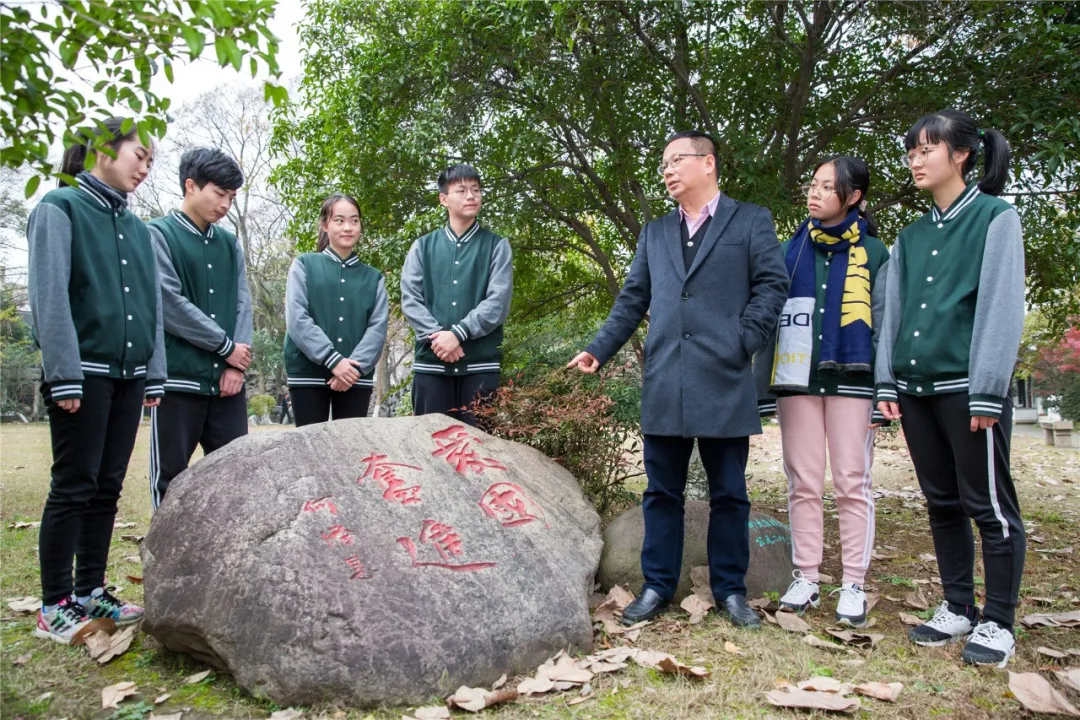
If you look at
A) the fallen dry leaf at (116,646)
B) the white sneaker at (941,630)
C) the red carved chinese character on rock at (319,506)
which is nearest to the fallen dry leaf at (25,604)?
the fallen dry leaf at (116,646)

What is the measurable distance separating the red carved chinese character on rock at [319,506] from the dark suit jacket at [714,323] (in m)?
1.45

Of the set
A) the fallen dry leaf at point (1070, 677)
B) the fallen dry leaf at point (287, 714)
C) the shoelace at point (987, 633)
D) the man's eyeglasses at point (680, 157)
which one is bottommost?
the fallen dry leaf at point (287, 714)

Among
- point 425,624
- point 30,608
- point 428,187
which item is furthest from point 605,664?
point 428,187

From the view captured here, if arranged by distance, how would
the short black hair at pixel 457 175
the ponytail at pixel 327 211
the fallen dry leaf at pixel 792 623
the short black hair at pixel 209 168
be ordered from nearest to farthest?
the fallen dry leaf at pixel 792 623, the short black hair at pixel 209 168, the short black hair at pixel 457 175, the ponytail at pixel 327 211

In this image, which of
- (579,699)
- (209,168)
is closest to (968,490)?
(579,699)

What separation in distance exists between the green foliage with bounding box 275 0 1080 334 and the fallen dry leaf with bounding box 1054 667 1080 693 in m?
3.26

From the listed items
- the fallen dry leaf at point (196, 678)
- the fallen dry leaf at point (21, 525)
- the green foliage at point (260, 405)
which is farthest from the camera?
the green foliage at point (260, 405)

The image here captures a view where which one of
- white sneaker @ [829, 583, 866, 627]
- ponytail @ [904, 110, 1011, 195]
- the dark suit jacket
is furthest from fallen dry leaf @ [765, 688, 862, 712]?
ponytail @ [904, 110, 1011, 195]

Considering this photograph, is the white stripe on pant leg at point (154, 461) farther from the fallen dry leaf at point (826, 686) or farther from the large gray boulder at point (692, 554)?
the fallen dry leaf at point (826, 686)

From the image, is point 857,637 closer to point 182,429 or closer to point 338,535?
point 338,535

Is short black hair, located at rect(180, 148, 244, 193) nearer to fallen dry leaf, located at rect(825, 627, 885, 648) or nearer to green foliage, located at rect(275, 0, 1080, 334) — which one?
green foliage, located at rect(275, 0, 1080, 334)

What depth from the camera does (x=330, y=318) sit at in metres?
4.76

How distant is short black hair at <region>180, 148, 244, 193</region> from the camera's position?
13.5ft

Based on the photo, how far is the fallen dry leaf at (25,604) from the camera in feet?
12.9
